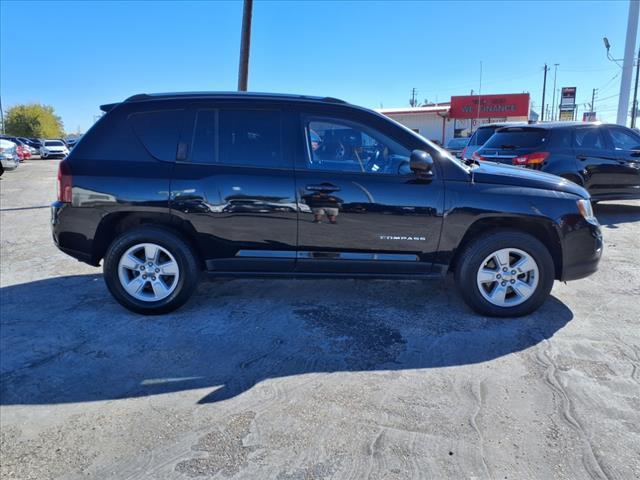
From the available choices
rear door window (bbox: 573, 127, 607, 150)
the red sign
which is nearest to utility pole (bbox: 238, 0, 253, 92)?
rear door window (bbox: 573, 127, 607, 150)

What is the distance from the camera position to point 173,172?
13.7 feet

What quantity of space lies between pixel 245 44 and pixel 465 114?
30181 millimetres

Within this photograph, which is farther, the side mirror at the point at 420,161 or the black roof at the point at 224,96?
the black roof at the point at 224,96

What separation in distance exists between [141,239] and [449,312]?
2817 mm

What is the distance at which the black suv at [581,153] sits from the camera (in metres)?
8.49

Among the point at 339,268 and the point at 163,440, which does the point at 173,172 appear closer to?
the point at 339,268

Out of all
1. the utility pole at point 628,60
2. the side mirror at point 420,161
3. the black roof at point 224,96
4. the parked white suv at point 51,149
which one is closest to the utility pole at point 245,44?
the black roof at point 224,96

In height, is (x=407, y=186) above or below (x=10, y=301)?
above

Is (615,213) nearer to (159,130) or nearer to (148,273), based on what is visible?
(159,130)

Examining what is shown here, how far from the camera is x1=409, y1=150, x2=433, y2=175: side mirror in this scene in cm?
397

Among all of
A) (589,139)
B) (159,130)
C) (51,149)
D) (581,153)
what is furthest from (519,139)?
(51,149)

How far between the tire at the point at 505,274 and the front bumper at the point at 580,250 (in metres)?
0.18

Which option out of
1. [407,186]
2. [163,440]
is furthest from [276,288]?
[163,440]

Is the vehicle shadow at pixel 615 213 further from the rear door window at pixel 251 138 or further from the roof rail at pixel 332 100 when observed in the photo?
the rear door window at pixel 251 138
